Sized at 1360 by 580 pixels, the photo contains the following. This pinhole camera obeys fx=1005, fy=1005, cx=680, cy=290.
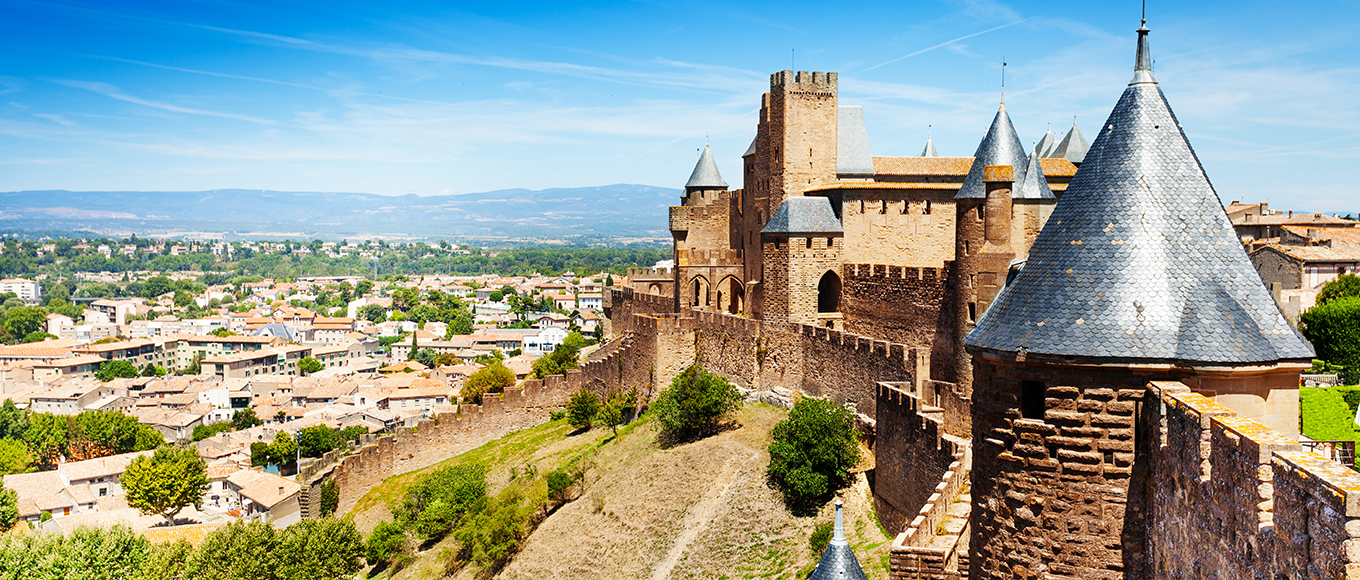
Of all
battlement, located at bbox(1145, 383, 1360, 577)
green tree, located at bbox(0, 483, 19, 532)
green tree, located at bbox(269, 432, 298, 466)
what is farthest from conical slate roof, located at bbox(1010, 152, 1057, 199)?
green tree, located at bbox(269, 432, 298, 466)

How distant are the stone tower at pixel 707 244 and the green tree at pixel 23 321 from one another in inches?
7169

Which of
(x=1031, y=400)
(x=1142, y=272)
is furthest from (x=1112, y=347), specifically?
(x=1031, y=400)

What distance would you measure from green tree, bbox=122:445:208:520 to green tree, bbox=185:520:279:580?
21.3 metres

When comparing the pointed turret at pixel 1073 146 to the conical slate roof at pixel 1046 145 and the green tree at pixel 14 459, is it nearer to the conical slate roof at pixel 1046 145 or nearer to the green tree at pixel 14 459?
the conical slate roof at pixel 1046 145

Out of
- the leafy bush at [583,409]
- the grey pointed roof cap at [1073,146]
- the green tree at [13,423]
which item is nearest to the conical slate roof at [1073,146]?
the grey pointed roof cap at [1073,146]

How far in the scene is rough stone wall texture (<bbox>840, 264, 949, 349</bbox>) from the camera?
31203 mm

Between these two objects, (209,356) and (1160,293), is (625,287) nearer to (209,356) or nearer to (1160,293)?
(1160,293)

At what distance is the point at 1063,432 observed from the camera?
875 cm

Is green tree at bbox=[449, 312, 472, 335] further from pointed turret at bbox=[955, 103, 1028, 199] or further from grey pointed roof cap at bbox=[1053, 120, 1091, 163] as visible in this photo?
pointed turret at bbox=[955, 103, 1028, 199]

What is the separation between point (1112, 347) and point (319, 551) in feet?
116

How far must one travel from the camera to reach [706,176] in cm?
5144

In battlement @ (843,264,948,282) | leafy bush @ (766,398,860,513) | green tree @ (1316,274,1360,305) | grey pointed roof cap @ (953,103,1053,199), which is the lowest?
leafy bush @ (766,398,860,513)

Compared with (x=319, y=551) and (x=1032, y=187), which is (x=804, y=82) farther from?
(x=319, y=551)

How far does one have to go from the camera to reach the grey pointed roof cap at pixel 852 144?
38.9 meters
